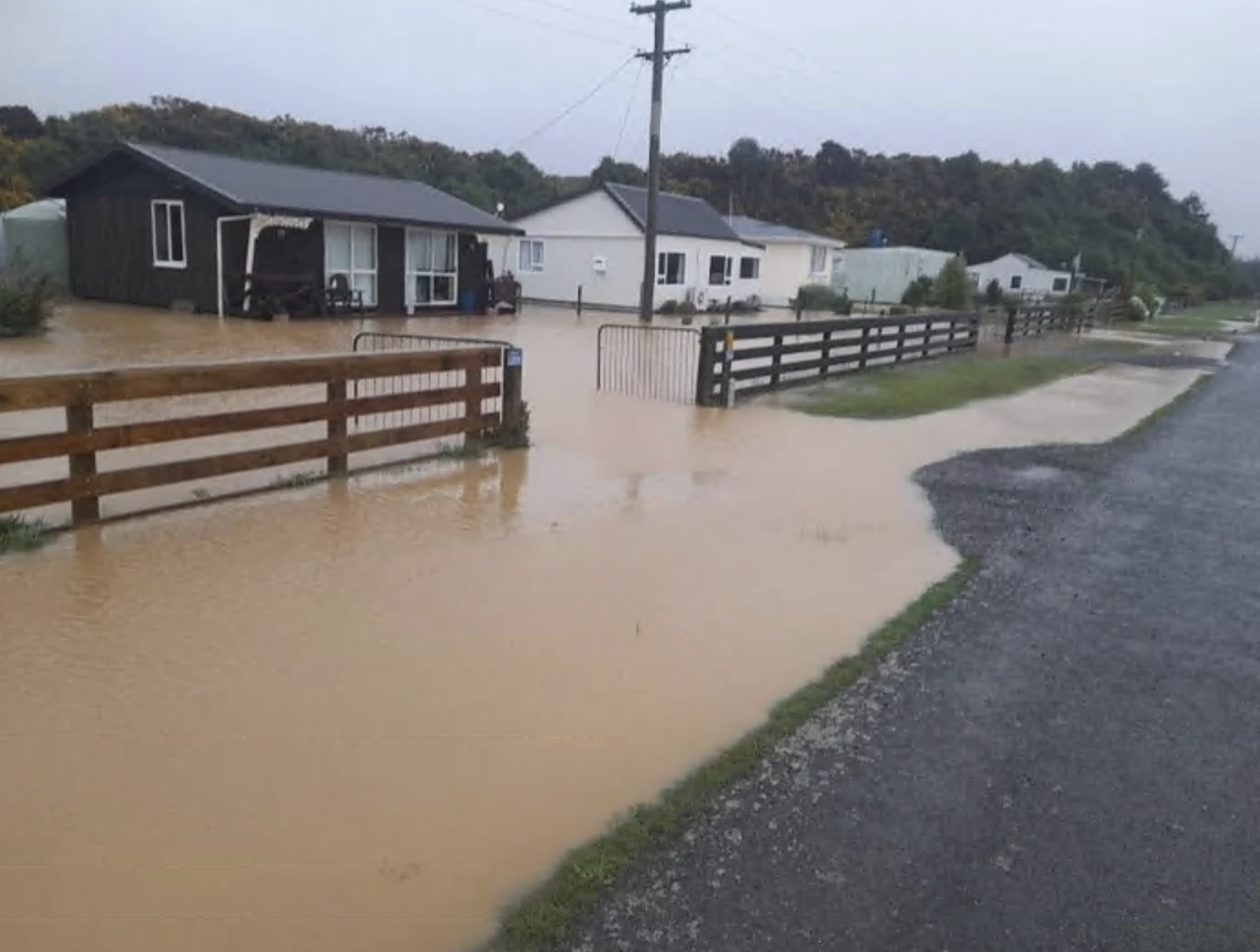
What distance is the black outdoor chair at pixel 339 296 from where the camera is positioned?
23188mm

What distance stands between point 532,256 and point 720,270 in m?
6.87

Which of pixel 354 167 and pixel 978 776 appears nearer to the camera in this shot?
pixel 978 776

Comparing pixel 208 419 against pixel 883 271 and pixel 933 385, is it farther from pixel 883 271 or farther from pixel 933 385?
pixel 883 271

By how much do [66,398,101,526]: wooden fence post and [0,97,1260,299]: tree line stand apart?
32590mm

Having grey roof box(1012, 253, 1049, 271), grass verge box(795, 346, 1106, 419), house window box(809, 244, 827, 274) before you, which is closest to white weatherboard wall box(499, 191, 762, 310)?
house window box(809, 244, 827, 274)

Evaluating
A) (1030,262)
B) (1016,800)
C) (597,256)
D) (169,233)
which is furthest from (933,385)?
(1030,262)

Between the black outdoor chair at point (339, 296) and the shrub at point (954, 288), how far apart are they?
73.9 ft

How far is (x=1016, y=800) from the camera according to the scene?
3727 mm

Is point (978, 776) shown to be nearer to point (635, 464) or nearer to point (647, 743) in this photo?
point (647, 743)

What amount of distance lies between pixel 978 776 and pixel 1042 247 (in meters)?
80.5

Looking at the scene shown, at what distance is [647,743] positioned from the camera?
4.09 m

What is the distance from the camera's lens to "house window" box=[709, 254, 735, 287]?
36594 millimetres

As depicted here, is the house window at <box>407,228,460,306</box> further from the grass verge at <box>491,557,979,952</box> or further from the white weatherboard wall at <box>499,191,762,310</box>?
the grass verge at <box>491,557,979,952</box>

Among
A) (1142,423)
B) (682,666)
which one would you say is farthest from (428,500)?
(1142,423)
